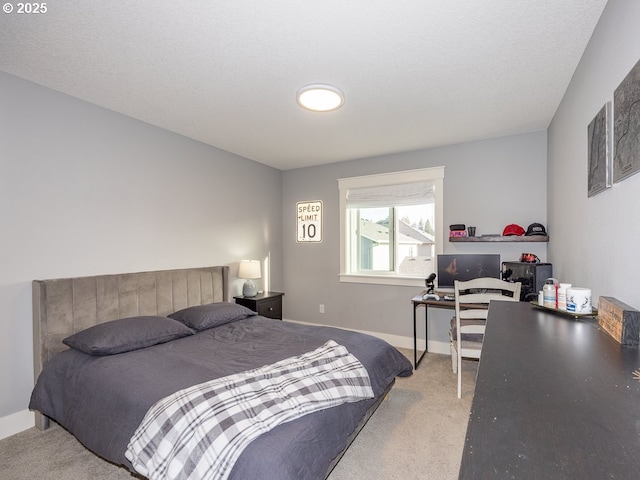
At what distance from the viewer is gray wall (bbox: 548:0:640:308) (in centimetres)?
127

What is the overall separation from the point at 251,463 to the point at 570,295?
151cm

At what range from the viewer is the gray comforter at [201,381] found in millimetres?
1388

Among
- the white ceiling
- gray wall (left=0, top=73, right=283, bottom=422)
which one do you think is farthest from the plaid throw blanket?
the white ceiling

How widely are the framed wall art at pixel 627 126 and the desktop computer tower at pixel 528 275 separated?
5.97ft

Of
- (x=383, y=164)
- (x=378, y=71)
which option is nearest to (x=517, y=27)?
(x=378, y=71)

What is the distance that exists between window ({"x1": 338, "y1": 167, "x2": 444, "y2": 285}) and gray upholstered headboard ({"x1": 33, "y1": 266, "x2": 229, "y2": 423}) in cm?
197

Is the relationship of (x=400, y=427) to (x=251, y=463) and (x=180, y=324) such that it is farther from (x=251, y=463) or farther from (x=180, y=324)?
Answer: (x=180, y=324)

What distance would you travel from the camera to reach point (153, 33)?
1825mm

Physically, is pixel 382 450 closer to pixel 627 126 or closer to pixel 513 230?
pixel 627 126

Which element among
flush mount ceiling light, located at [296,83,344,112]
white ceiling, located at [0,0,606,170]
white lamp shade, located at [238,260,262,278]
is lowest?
white lamp shade, located at [238,260,262,278]

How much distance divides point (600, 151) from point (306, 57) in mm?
1695

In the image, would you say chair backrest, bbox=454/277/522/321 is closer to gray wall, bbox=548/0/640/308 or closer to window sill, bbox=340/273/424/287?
gray wall, bbox=548/0/640/308

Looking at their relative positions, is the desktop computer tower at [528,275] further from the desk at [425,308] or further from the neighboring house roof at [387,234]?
the neighboring house roof at [387,234]

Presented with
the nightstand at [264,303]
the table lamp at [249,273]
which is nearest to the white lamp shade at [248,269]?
the table lamp at [249,273]
